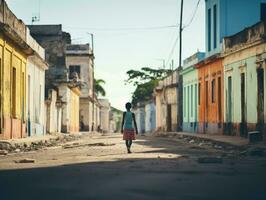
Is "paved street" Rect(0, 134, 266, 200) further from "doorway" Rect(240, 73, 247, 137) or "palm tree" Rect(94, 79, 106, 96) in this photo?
"palm tree" Rect(94, 79, 106, 96)

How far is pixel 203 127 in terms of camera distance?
131ft

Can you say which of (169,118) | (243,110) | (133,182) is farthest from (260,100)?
(169,118)

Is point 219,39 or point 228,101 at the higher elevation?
point 219,39

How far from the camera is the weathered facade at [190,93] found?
42697 millimetres

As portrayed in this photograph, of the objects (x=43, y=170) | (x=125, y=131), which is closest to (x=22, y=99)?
(x=125, y=131)

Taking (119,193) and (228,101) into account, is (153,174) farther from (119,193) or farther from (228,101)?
(228,101)

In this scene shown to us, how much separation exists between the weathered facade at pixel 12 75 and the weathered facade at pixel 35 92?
157 centimetres

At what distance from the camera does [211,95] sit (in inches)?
1487

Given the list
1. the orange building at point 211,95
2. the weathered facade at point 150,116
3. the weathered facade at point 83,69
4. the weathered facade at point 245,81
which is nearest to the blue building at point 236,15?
the orange building at point 211,95

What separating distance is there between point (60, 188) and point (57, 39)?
47.6 metres

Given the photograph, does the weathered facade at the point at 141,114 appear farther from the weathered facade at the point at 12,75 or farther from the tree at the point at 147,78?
the weathered facade at the point at 12,75

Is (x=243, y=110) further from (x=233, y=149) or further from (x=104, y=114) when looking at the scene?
(x=104, y=114)

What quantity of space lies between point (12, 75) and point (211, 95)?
45.4 ft

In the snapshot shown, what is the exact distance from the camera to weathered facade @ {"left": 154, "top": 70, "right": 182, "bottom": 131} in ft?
177
